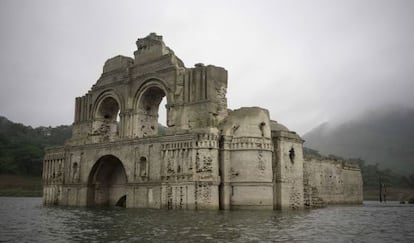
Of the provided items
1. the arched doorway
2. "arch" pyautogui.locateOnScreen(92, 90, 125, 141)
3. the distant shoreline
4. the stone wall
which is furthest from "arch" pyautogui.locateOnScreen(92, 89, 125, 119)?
the distant shoreline

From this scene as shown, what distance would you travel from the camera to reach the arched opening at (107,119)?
122ft

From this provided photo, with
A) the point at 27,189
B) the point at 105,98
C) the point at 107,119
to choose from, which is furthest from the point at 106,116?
the point at 27,189

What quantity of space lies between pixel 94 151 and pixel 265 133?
1327 centimetres

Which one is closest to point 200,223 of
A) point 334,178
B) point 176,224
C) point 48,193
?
point 176,224

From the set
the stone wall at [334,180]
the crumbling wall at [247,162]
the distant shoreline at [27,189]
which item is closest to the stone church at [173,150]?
the crumbling wall at [247,162]

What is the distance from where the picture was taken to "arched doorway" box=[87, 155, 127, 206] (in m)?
33.1

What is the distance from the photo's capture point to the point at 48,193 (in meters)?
36.5

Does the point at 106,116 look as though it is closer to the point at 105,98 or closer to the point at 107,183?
the point at 105,98

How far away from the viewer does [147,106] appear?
34.6 m

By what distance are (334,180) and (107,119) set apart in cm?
2167

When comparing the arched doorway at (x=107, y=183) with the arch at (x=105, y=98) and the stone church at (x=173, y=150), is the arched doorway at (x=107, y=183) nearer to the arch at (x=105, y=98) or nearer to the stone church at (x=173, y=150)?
the stone church at (x=173, y=150)

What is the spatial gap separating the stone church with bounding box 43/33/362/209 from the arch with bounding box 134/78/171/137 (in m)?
0.08

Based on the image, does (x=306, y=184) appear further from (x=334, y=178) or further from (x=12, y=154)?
(x=12, y=154)

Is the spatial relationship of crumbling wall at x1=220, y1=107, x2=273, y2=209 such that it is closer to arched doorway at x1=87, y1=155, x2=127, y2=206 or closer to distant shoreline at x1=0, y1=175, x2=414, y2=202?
arched doorway at x1=87, y1=155, x2=127, y2=206
